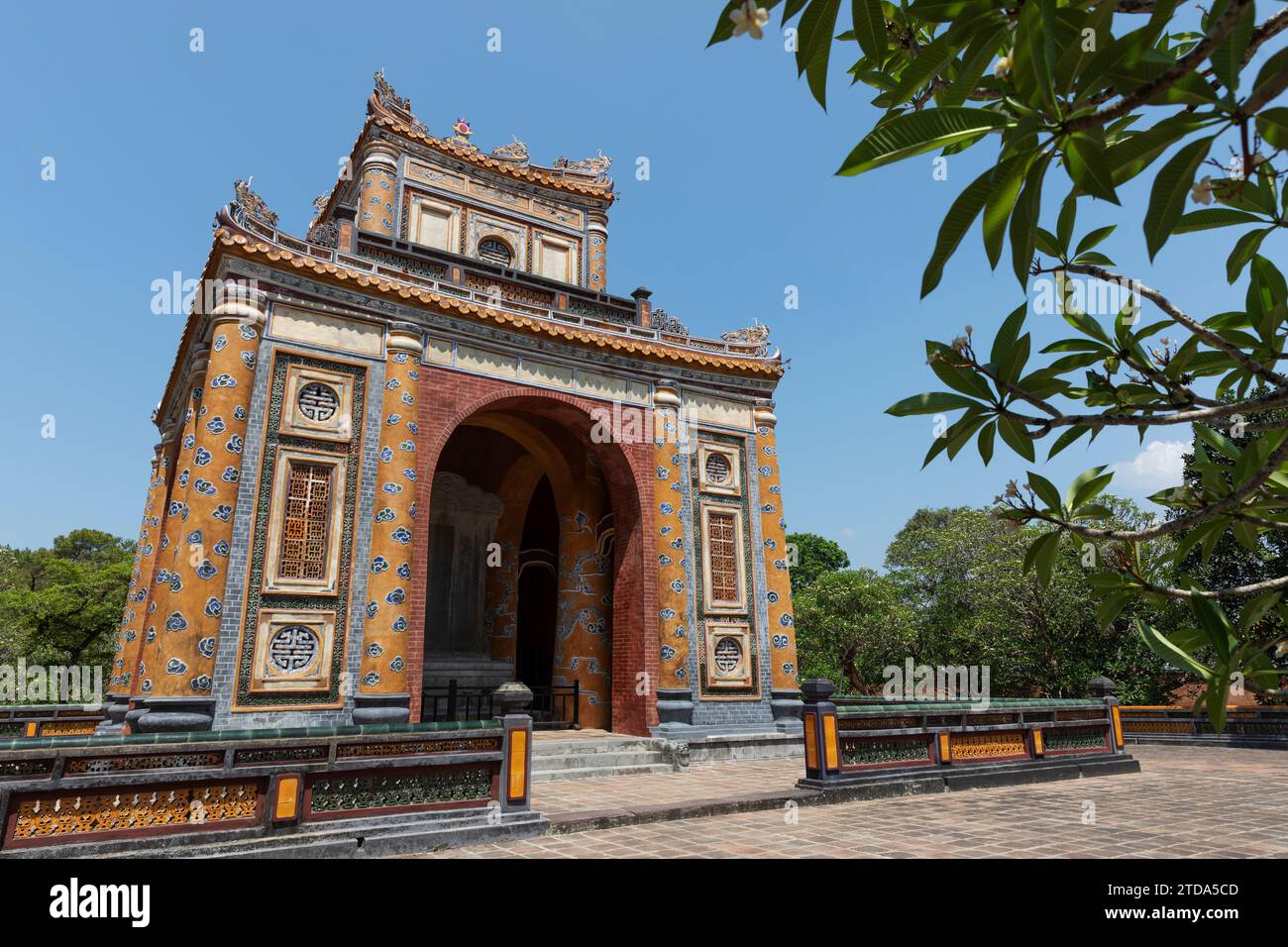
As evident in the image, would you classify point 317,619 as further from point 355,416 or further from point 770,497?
point 770,497

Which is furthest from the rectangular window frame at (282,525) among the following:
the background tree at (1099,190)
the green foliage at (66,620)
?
the green foliage at (66,620)

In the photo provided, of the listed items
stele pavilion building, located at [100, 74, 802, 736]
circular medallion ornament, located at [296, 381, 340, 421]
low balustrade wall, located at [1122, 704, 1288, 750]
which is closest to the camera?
stele pavilion building, located at [100, 74, 802, 736]

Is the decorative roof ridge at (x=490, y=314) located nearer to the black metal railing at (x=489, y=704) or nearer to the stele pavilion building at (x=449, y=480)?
the stele pavilion building at (x=449, y=480)

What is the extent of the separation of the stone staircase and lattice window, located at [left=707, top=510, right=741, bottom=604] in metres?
3.23

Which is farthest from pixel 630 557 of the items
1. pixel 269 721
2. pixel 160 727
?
pixel 160 727

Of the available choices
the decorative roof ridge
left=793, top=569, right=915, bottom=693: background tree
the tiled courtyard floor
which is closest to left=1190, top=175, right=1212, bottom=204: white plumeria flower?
the tiled courtyard floor

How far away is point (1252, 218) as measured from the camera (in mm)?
1776

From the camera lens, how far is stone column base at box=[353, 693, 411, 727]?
10828mm

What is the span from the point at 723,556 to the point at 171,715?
9.32 metres

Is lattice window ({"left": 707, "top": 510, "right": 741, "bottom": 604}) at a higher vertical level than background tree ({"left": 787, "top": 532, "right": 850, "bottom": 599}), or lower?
lower

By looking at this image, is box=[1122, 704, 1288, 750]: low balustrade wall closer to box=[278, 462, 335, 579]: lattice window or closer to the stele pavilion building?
the stele pavilion building

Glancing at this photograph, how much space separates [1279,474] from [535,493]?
16634 millimetres

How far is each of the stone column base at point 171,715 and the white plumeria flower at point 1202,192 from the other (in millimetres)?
11315

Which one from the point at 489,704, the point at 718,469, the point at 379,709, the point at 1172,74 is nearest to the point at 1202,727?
the point at 718,469
